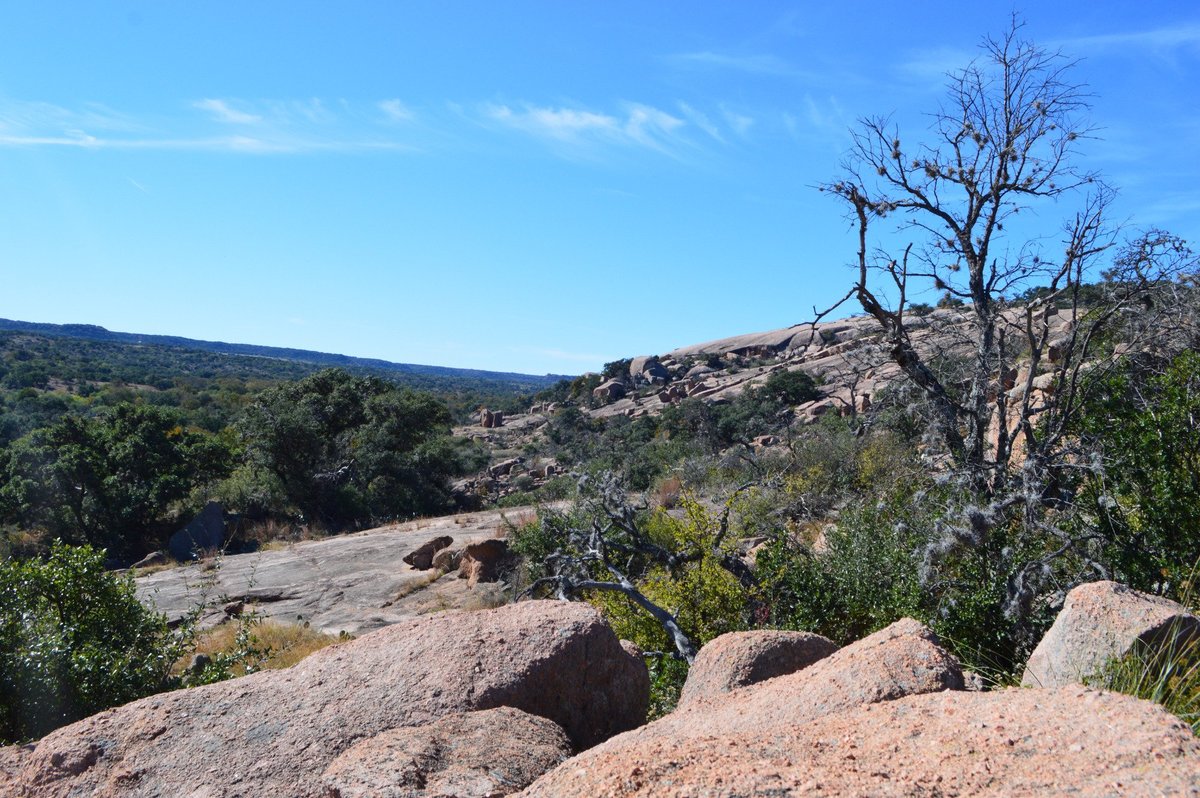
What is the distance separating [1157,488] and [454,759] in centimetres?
507

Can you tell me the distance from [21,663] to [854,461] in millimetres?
12294

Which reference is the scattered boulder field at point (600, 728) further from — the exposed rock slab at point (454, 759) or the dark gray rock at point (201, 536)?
the dark gray rock at point (201, 536)

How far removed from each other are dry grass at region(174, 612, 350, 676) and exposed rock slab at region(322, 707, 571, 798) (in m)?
7.11

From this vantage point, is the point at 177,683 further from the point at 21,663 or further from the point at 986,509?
the point at 986,509

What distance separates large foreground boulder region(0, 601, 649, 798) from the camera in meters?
3.99

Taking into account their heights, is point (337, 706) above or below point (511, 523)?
above

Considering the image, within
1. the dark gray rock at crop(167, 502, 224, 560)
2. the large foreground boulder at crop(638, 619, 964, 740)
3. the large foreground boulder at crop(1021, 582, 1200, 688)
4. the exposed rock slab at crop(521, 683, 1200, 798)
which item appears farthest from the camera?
the dark gray rock at crop(167, 502, 224, 560)

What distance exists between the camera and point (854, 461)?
15109mm

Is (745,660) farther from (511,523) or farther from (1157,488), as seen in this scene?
(511,523)

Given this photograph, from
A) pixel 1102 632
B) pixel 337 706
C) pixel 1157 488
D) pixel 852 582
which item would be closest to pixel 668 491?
pixel 852 582

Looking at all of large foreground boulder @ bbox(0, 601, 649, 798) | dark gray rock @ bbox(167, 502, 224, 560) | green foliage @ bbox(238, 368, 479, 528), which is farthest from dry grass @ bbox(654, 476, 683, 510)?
large foreground boulder @ bbox(0, 601, 649, 798)

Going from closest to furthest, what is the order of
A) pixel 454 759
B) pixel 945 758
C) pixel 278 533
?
1. pixel 945 758
2. pixel 454 759
3. pixel 278 533

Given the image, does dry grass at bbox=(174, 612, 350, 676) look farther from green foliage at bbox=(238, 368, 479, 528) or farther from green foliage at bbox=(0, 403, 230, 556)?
green foliage at bbox=(238, 368, 479, 528)

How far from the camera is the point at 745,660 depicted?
4766mm
